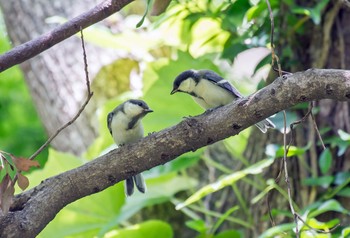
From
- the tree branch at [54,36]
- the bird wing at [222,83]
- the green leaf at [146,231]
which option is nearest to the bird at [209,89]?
the bird wing at [222,83]

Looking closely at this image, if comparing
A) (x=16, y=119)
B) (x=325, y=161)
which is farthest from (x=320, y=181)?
(x=16, y=119)

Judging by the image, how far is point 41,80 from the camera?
370cm

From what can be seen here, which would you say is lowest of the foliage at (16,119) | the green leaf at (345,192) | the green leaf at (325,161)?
the foliage at (16,119)

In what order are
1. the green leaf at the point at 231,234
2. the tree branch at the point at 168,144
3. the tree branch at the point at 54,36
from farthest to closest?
the green leaf at the point at 231,234 → the tree branch at the point at 54,36 → the tree branch at the point at 168,144

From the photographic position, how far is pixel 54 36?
177 centimetres

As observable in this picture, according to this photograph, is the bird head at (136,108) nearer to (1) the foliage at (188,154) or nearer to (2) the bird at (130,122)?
(2) the bird at (130,122)

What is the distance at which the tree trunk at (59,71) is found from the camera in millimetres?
3596

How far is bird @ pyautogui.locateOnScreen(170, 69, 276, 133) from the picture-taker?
2.23 metres

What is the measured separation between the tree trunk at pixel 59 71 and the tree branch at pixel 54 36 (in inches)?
70.6

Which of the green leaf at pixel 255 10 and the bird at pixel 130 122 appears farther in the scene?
the green leaf at pixel 255 10

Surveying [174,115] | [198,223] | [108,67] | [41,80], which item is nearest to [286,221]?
[198,223]

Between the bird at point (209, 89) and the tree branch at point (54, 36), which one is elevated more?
the tree branch at point (54, 36)

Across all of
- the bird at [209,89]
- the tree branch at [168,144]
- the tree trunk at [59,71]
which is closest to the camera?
the tree branch at [168,144]

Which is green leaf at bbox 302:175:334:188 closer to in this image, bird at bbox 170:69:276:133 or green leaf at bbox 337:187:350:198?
green leaf at bbox 337:187:350:198
